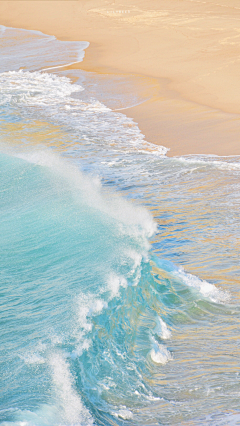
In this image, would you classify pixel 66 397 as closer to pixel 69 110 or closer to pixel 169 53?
pixel 69 110

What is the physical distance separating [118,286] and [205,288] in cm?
85

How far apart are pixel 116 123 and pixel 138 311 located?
253 inches

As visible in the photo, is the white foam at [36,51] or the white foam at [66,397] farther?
the white foam at [36,51]

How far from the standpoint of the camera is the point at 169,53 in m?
14.0

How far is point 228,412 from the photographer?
2639mm

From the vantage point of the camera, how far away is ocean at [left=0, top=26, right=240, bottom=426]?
8.84ft

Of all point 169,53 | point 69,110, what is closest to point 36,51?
point 169,53

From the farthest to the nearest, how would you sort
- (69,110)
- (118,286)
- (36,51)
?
(36,51) < (69,110) < (118,286)

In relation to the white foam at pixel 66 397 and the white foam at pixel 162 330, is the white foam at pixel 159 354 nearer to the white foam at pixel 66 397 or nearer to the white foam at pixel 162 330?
the white foam at pixel 162 330

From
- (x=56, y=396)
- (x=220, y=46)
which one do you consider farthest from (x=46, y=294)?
(x=220, y=46)

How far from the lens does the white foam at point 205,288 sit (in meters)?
3.75

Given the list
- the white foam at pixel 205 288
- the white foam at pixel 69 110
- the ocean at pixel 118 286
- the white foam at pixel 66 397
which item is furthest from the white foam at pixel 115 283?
the white foam at pixel 69 110

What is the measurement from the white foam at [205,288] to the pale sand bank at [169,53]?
382cm

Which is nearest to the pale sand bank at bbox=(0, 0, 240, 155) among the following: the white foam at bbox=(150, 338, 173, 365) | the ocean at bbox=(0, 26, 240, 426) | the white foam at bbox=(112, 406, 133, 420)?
the ocean at bbox=(0, 26, 240, 426)
